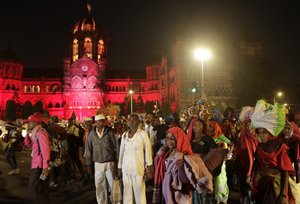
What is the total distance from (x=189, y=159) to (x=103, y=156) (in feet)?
10.8

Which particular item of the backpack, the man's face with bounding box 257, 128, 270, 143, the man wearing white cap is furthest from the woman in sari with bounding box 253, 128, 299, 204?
the backpack

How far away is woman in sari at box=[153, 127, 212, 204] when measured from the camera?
4.97 metres

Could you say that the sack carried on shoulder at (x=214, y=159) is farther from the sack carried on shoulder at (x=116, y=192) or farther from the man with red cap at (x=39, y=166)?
the man with red cap at (x=39, y=166)

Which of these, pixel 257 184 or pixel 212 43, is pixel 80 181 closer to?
pixel 257 184

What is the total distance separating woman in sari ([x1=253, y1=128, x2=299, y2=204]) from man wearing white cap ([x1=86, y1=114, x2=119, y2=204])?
351 cm

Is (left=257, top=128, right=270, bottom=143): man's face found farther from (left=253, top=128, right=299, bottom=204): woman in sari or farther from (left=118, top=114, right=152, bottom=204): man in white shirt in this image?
(left=118, top=114, right=152, bottom=204): man in white shirt

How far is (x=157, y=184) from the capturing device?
5.73 meters

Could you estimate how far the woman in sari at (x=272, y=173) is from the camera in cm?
518

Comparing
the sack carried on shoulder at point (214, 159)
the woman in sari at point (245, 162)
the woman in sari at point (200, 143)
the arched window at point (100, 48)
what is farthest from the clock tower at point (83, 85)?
the sack carried on shoulder at point (214, 159)

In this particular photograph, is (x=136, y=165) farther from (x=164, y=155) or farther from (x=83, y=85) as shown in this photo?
(x=83, y=85)

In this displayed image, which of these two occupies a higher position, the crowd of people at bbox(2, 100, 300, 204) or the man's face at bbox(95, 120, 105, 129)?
the man's face at bbox(95, 120, 105, 129)

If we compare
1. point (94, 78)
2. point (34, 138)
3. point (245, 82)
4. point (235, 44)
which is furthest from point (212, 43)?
point (34, 138)

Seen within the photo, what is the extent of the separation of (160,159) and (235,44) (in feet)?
224

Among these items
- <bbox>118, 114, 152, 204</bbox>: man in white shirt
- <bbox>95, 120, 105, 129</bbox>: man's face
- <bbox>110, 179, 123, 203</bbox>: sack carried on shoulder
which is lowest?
<bbox>110, 179, 123, 203</bbox>: sack carried on shoulder
